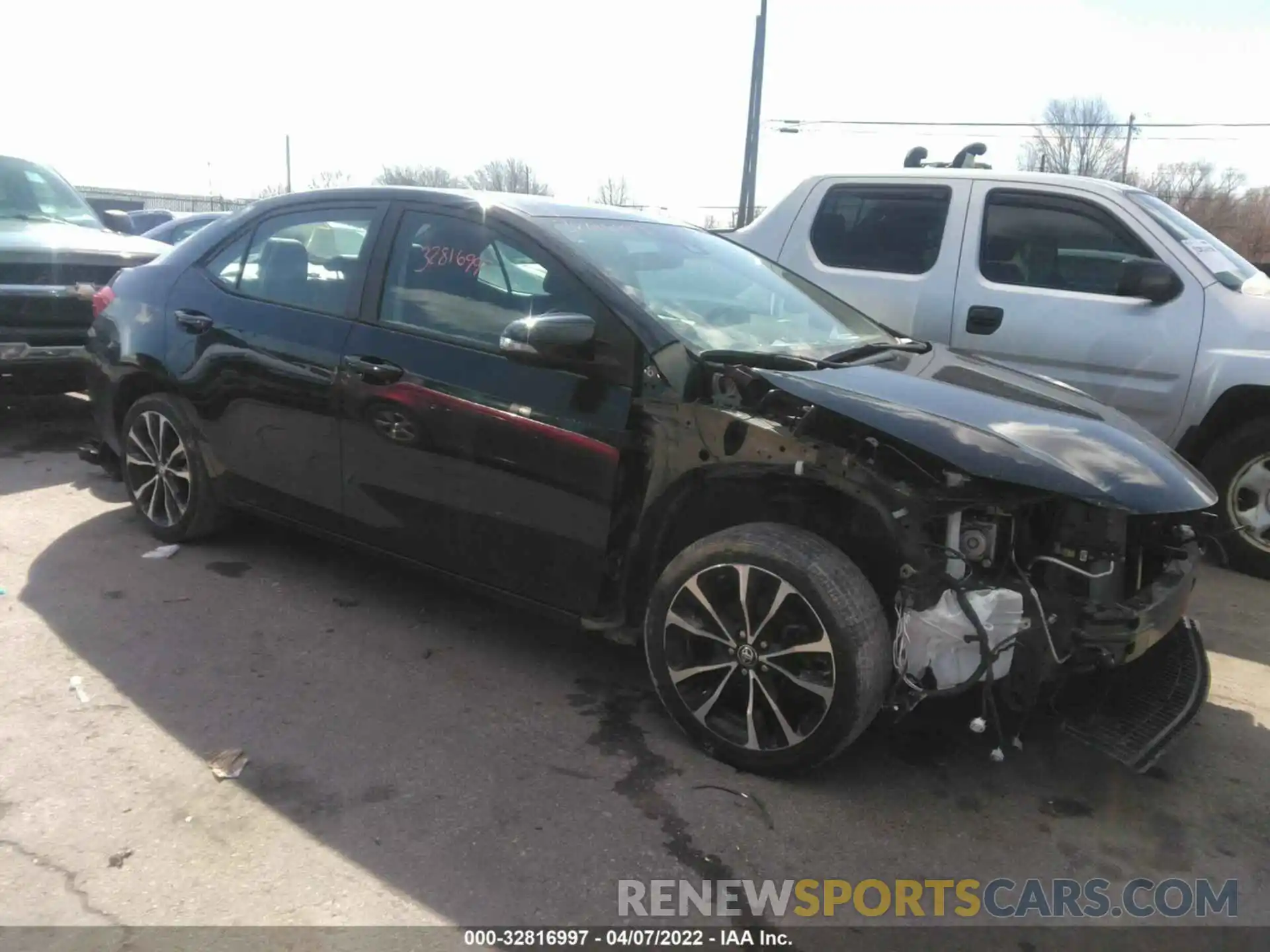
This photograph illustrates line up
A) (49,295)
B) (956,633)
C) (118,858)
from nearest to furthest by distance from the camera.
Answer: (118,858)
(956,633)
(49,295)

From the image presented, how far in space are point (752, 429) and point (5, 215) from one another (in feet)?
23.2

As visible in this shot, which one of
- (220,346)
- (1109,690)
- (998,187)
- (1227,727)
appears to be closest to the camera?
(1109,690)

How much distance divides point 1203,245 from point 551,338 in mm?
4029

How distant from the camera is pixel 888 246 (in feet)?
18.9

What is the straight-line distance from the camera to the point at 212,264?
4477 millimetres

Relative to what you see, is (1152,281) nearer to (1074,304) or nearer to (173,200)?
(1074,304)

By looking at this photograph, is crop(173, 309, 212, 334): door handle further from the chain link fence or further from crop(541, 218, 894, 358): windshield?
the chain link fence

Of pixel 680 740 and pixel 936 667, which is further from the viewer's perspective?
pixel 680 740

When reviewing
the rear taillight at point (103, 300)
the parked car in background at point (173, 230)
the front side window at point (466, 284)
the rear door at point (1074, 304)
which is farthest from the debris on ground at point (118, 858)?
the parked car in background at point (173, 230)

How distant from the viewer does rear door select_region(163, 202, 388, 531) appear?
3.89 metres

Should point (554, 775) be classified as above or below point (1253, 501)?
below

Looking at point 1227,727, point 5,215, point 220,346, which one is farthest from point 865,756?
point 5,215

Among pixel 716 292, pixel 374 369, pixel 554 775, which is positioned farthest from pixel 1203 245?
pixel 554 775

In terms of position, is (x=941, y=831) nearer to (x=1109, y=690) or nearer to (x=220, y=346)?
(x=1109, y=690)
